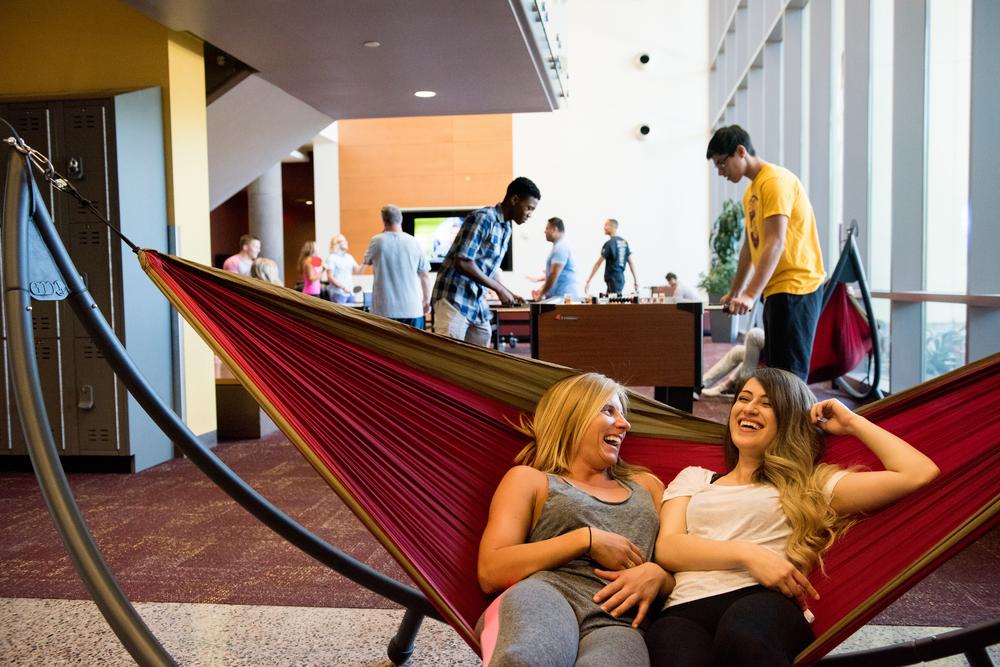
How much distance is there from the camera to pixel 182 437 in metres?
1.66

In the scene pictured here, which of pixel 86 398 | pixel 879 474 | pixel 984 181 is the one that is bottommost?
pixel 86 398

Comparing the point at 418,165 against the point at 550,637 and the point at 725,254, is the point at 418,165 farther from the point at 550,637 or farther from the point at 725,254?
the point at 550,637

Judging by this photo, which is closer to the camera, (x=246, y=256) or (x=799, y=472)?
(x=799, y=472)

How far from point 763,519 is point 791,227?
189cm

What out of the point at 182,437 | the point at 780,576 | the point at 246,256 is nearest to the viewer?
the point at 780,576

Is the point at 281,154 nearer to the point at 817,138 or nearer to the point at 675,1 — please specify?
the point at 817,138

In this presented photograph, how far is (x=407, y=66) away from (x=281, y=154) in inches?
66.2

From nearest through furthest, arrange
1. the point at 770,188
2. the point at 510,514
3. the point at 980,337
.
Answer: the point at 510,514
the point at 770,188
the point at 980,337

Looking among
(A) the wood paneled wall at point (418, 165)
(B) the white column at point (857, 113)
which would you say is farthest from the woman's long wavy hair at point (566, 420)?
(A) the wood paneled wall at point (418, 165)

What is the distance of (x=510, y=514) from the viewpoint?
1546 millimetres

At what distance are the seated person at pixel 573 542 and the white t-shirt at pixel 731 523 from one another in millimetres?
56

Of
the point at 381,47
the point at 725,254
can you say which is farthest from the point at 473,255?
the point at 725,254

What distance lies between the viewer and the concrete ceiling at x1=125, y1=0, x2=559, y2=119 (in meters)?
3.75

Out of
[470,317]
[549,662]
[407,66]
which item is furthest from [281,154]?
[549,662]
